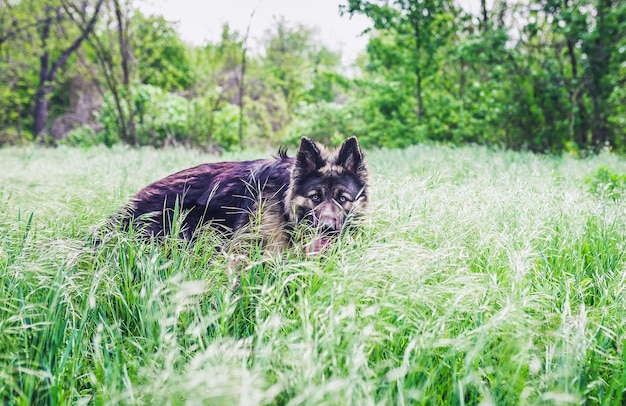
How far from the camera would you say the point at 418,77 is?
1145cm

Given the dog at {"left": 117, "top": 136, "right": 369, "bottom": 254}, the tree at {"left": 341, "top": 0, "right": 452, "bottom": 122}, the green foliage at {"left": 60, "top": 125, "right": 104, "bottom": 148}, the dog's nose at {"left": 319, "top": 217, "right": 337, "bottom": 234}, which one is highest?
the tree at {"left": 341, "top": 0, "right": 452, "bottom": 122}

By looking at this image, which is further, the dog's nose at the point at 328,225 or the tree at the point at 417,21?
the tree at the point at 417,21

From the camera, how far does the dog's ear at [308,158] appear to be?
9.28ft

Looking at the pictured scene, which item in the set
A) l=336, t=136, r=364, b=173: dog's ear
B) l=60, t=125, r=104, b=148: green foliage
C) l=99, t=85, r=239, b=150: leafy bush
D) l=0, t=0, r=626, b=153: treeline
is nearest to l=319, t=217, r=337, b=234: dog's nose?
l=336, t=136, r=364, b=173: dog's ear

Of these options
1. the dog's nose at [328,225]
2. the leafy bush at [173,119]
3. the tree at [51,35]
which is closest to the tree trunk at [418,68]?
the leafy bush at [173,119]

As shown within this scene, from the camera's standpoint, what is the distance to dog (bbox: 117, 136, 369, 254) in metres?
2.73

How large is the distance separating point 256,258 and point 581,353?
1.55 meters

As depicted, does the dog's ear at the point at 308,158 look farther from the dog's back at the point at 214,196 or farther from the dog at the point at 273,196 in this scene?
the dog's back at the point at 214,196

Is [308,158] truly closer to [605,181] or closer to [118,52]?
[605,181]

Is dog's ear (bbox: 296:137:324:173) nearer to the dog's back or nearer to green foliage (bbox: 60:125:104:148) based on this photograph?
the dog's back

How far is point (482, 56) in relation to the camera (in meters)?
9.34

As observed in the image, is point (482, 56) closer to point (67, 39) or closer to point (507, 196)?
point (507, 196)

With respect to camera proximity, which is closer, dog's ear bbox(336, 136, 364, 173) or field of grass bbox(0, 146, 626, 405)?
field of grass bbox(0, 146, 626, 405)

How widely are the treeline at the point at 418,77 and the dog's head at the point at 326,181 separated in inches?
324
